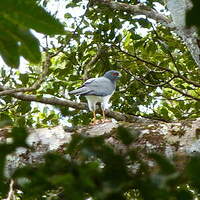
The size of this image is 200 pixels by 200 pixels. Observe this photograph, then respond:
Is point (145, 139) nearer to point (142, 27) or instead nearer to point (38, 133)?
point (38, 133)

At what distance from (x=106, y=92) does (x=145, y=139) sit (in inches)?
135

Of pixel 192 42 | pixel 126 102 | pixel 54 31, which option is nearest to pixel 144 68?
pixel 126 102

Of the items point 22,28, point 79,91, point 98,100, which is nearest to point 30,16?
point 22,28

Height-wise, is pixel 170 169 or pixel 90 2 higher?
pixel 90 2

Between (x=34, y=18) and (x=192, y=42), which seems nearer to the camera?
(x=34, y=18)

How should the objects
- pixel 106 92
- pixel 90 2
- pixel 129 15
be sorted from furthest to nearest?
pixel 106 92
pixel 129 15
pixel 90 2

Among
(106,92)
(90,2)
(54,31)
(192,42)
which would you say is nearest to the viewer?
(54,31)

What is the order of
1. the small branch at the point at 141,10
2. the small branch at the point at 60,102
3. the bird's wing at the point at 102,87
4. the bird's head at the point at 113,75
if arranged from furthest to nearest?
the bird's head at the point at 113,75, the bird's wing at the point at 102,87, the small branch at the point at 141,10, the small branch at the point at 60,102

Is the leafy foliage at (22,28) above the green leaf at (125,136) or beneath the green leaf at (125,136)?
above

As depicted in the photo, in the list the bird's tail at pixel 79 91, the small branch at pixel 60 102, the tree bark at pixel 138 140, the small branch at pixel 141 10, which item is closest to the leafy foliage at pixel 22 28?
the tree bark at pixel 138 140

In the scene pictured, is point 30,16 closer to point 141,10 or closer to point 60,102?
point 60,102

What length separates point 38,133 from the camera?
3.06 m

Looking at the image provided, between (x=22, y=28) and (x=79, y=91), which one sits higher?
(x=79, y=91)

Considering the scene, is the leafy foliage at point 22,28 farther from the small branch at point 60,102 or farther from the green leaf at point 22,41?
the small branch at point 60,102
